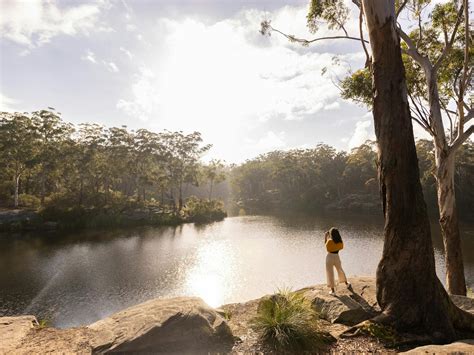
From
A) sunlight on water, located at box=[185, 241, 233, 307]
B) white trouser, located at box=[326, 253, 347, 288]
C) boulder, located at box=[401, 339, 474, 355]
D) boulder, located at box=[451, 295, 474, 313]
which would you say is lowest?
sunlight on water, located at box=[185, 241, 233, 307]

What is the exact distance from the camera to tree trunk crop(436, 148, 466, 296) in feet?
27.7

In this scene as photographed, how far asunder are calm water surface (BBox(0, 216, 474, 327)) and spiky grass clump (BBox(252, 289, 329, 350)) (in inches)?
382

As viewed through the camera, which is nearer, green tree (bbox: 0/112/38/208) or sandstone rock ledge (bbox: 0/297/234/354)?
sandstone rock ledge (bbox: 0/297/234/354)

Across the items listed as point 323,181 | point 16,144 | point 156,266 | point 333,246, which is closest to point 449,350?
point 333,246

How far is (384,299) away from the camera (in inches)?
210

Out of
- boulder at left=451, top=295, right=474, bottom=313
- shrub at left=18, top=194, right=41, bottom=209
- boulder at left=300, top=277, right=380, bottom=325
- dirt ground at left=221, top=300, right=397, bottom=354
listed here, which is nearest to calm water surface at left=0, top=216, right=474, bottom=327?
boulder at left=300, top=277, right=380, bottom=325

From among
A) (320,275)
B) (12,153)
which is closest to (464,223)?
(320,275)

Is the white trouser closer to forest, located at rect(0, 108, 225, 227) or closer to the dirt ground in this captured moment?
the dirt ground

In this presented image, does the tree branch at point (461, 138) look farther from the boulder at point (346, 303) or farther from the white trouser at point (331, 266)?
the white trouser at point (331, 266)

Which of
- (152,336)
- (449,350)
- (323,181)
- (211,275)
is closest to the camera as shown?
(449,350)

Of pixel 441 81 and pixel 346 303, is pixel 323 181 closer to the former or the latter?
pixel 441 81

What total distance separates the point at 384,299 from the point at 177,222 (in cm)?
3874

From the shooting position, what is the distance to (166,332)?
507 centimetres

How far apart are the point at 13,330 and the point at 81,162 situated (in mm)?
42485
